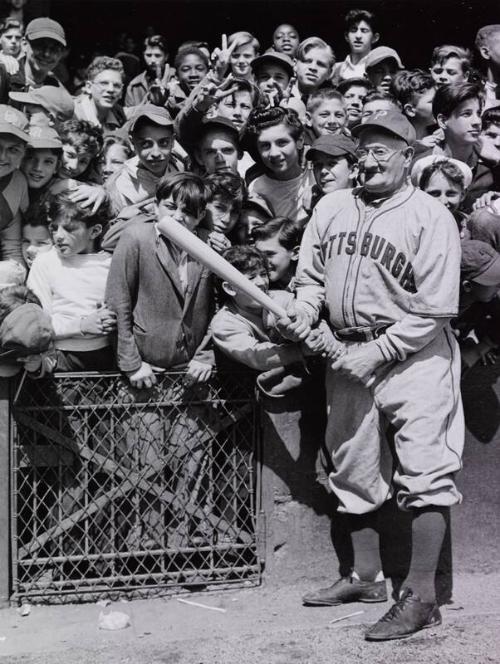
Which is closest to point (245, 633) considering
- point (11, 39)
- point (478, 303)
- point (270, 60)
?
point (478, 303)

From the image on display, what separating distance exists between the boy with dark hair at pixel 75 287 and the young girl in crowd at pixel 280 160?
3.87ft

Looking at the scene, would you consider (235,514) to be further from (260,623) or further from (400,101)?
(400,101)

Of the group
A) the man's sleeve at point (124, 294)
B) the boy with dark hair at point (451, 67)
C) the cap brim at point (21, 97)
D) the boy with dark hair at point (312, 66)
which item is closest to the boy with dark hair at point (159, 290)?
the man's sleeve at point (124, 294)

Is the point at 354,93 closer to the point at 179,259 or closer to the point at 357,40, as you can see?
the point at 357,40

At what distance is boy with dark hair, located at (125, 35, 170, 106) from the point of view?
744 cm

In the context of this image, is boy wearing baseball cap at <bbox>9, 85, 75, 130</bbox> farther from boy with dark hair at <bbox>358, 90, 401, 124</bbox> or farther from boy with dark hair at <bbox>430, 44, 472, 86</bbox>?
boy with dark hair at <bbox>430, 44, 472, 86</bbox>

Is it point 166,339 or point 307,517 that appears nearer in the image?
point 166,339

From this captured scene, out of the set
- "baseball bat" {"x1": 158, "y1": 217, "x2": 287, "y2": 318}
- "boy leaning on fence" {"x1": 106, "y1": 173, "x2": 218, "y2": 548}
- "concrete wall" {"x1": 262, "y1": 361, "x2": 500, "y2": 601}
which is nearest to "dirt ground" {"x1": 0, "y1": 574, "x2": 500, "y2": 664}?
"concrete wall" {"x1": 262, "y1": 361, "x2": 500, "y2": 601}

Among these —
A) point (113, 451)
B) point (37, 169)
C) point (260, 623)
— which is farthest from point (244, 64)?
point (260, 623)

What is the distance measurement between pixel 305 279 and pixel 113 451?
4.15 ft

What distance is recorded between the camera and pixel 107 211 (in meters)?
4.95

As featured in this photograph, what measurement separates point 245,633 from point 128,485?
0.92 m

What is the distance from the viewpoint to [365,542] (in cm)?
447

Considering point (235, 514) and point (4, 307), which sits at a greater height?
point (4, 307)
